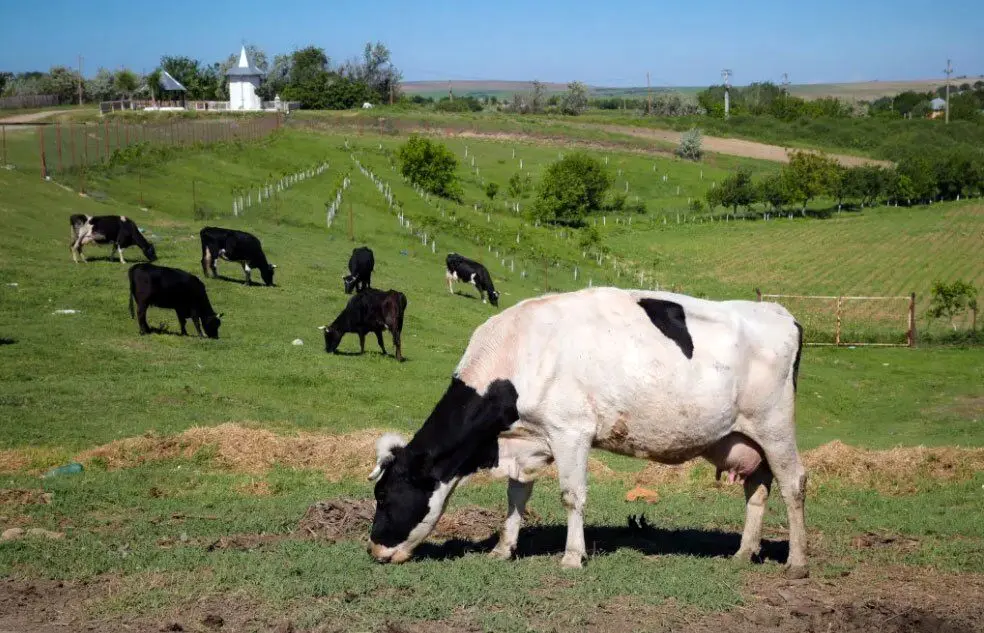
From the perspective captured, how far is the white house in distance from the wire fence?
106m

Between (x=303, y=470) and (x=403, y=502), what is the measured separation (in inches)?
218

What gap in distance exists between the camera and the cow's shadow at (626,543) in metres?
12.0

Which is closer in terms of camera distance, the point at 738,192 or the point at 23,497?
the point at 23,497

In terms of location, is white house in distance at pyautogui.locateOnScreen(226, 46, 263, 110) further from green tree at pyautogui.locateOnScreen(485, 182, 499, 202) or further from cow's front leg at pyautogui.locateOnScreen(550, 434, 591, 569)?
cow's front leg at pyautogui.locateOnScreen(550, 434, 591, 569)

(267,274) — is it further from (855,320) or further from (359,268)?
(855,320)

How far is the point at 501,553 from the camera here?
11539 millimetres

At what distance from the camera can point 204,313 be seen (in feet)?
93.9

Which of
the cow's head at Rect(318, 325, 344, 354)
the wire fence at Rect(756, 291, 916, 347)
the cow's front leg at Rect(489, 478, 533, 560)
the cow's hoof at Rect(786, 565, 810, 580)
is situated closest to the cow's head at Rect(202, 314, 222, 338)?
the cow's head at Rect(318, 325, 344, 354)

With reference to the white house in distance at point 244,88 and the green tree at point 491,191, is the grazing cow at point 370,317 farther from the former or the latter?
the white house in distance at point 244,88

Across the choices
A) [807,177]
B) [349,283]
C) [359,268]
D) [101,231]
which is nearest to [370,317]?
[349,283]

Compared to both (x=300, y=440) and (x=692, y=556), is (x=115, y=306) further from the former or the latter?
(x=692, y=556)

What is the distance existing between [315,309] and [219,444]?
17.9m

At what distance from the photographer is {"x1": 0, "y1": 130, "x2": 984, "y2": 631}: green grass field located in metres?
9.97

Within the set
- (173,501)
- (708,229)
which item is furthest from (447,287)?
(708,229)
